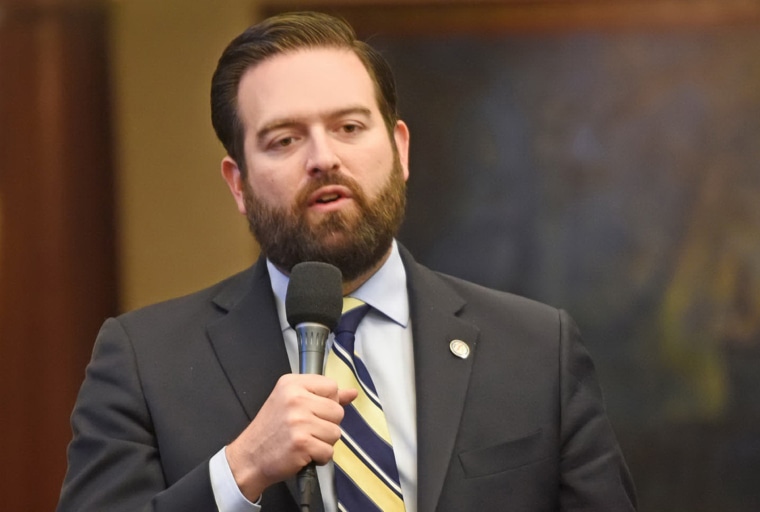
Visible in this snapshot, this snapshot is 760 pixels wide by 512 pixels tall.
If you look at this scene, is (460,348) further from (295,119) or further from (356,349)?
(295,119)

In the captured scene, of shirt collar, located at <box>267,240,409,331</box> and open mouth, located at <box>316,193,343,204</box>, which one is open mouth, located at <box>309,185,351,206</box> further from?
shirt collar, located at <box>267,240,409,331</box>

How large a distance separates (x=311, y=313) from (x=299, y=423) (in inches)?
7.0

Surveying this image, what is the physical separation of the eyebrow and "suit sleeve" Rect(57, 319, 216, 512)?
1.48 ft

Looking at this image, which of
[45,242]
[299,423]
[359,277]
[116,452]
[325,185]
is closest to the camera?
[299,423]

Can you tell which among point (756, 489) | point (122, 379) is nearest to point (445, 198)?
point (756, 489)

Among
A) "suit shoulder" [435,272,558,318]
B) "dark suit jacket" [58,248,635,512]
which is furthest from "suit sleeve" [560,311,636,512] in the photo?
"suit shoulder" [435,272,558,318]

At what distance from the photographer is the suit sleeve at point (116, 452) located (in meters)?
1.90

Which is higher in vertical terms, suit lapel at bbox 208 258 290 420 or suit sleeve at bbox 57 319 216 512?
suit lapel at bbox 208 258 290 420

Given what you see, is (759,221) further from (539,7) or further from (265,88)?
(265,88)

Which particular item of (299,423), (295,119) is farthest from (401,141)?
(299,423)

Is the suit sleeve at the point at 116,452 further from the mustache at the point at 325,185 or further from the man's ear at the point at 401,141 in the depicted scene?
the man's ear at the point at 401,141

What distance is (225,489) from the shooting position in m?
1.77

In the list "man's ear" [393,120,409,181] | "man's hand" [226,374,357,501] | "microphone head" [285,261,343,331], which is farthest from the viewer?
"man's ear" [393,120,409,181]

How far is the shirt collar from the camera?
2150 millimetres
